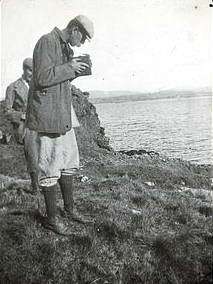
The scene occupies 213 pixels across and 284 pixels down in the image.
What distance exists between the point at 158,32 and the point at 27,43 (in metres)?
1.24

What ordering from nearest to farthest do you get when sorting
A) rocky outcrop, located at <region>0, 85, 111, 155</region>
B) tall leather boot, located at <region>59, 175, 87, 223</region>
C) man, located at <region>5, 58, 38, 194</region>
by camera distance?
tall leather boot, located at <region>59, 175, 87, 223</region> < man, located at <region>5, 58, 38, 194</region> < rocky outcrop, located at <region>0, 85, 111, 155</region>

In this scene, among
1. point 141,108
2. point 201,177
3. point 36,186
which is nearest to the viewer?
point 36,186

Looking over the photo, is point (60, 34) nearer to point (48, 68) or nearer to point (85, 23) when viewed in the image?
point (85, 23)

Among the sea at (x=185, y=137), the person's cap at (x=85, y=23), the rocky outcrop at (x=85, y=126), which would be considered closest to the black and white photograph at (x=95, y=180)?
the person's cap at (x=85, y=23)

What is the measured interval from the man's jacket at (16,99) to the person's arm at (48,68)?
46.0 inches

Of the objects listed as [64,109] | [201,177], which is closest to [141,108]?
[201,177]

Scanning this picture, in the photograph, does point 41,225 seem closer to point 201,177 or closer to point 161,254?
point 161,254

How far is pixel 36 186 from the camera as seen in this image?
411cm

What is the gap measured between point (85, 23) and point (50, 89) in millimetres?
627

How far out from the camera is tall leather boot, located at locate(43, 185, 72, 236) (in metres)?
3.39

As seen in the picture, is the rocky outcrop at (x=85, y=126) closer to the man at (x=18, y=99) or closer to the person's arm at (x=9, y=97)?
the man at (x=18, y=99)

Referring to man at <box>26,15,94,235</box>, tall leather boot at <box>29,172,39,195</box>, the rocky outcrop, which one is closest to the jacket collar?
man at <box>26,15,94,235</box>

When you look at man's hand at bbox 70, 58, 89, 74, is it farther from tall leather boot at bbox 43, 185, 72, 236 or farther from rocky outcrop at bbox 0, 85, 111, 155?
rocky outcrop at bbox 0, 85, 111, 155

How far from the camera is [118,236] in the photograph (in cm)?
324
